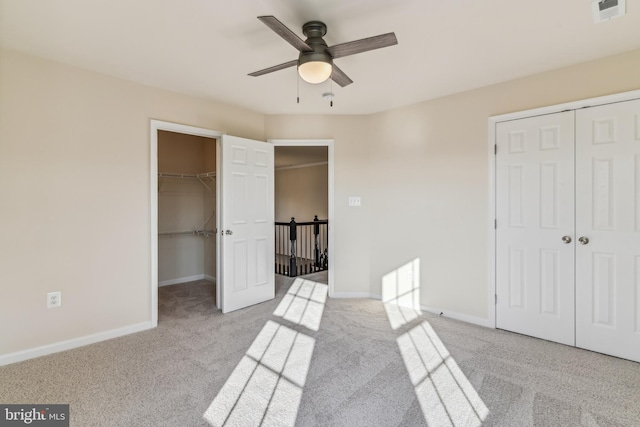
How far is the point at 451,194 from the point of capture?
11.1 ft

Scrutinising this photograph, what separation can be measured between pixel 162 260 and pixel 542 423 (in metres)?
4.84

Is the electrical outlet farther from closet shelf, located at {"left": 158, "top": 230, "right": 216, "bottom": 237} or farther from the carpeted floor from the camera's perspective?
closet shelf, located at {"left": 158, "top": 230, "right": 216, "bottom": 237}

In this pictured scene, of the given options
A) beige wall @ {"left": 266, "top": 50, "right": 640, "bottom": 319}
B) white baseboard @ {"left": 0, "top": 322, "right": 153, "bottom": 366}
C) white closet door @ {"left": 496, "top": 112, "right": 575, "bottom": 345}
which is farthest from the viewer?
beige wall @ {"left": 266, "top": 50, "right": 640, "bottom": 319}

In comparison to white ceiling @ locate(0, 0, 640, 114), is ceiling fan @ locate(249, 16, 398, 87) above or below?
below

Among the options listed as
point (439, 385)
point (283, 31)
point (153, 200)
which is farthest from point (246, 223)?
point (439, 385)

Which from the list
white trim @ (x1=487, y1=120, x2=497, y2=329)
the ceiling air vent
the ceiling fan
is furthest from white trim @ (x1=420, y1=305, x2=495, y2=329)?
the ceiling fan

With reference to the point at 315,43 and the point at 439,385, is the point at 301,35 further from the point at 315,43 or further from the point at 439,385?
the point at 439,385

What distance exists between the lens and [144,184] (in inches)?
121

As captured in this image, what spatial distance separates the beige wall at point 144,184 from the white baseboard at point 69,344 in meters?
0.04

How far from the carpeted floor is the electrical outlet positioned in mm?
423

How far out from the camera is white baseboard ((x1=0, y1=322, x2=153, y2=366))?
7.80 ft

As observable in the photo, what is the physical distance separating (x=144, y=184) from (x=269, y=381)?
90.9 inches

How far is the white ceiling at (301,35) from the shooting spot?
189 centimetres

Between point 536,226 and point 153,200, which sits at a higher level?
point 153,200
